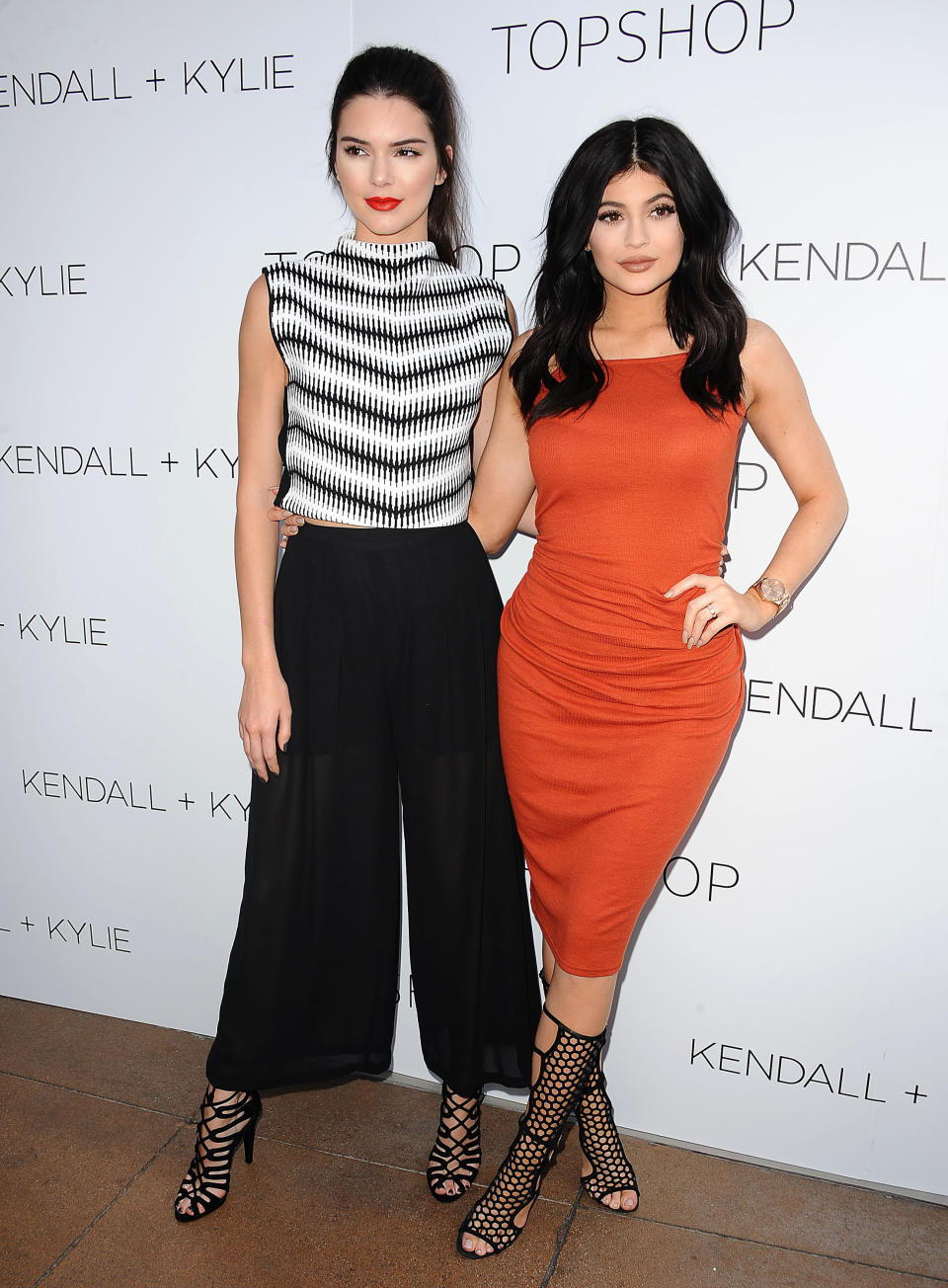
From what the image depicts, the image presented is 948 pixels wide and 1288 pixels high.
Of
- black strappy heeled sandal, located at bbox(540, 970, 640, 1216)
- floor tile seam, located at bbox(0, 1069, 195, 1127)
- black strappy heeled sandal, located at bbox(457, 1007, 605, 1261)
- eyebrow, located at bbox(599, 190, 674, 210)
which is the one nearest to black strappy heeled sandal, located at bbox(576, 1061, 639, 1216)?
black strappy heeled sandal, located at bbox(540, 970, 640, 1216)

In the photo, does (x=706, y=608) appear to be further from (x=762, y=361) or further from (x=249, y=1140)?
(x=249, y=1140)

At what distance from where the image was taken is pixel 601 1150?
2.01 m

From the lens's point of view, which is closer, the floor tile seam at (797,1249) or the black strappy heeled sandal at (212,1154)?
the floor tile seam at (797,1249)

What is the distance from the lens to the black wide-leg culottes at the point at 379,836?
181cm

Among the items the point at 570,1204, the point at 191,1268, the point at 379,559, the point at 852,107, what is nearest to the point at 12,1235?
the point at 191,1268

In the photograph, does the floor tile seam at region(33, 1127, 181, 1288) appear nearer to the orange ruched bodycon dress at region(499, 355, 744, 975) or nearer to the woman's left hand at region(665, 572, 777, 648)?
the orange ruched bodycon dress at region(499, 355, 744, 975)

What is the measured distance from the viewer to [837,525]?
176cm

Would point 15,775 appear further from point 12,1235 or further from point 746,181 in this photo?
point 746,181

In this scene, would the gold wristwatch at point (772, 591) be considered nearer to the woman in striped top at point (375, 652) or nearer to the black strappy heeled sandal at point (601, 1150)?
the woman in striped top at point (375, 652)

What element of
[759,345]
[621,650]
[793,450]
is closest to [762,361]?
[759,345]

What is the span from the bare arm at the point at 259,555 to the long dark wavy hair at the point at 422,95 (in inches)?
13.9

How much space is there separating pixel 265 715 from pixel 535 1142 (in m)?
0.89

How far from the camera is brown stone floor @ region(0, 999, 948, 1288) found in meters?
1.84

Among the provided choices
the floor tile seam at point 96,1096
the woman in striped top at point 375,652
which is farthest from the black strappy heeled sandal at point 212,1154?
the floor tile seam at point 96,1096
